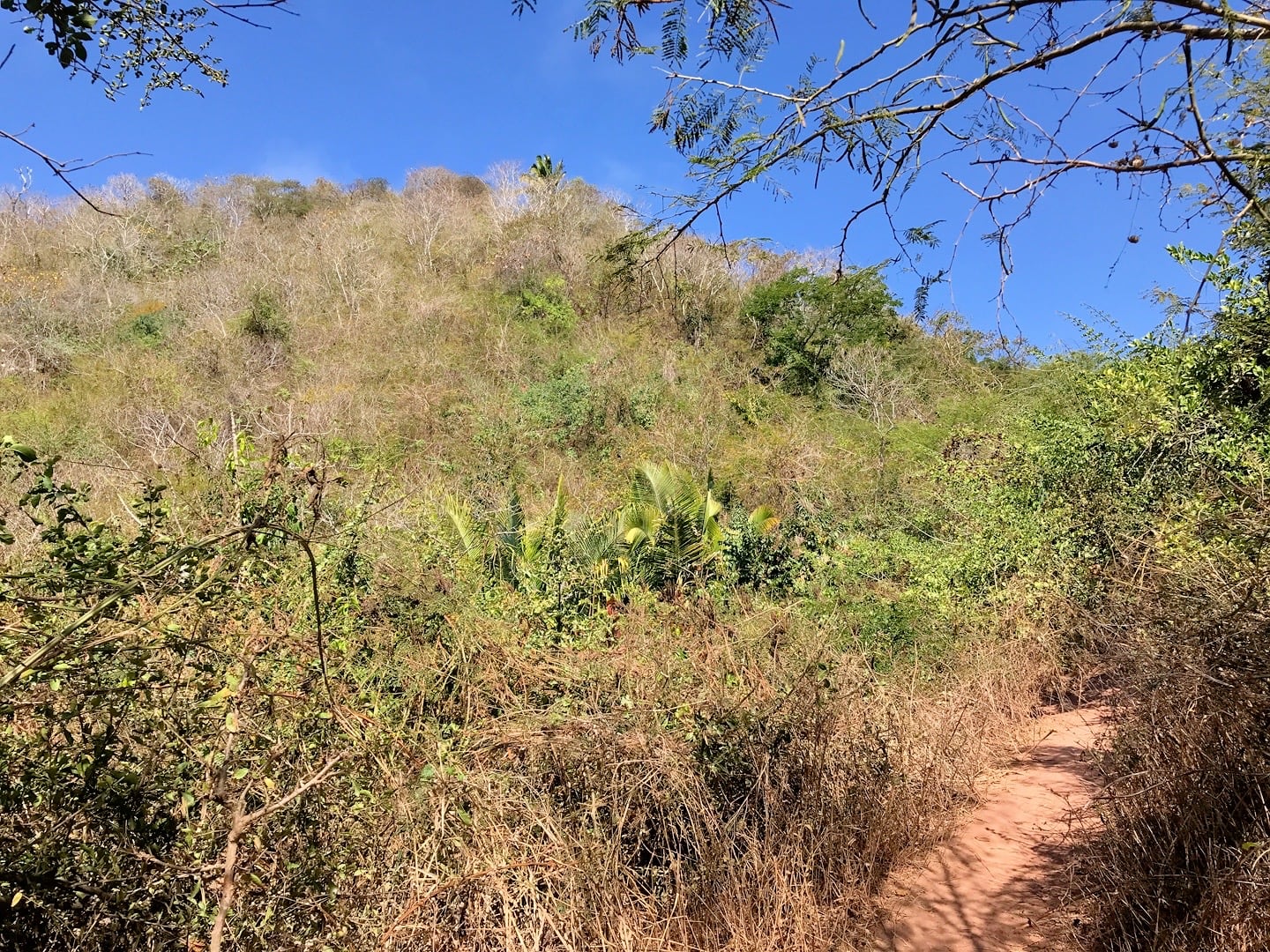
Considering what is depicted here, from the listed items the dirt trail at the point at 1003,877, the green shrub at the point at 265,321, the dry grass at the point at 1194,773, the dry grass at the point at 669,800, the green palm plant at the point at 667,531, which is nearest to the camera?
the dry grass at the point at 1194,773

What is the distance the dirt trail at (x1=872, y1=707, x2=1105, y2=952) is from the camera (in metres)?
3.14

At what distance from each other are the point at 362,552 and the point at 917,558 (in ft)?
21.4

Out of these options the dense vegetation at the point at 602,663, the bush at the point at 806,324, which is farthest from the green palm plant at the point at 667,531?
the bush at the point at 806,324

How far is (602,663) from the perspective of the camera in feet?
12.7

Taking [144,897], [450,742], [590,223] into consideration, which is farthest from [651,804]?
[590,223]

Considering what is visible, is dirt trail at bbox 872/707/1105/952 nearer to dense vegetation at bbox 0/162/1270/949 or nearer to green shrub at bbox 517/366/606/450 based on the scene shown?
dense vegetation at bbox 0/162/1270/949

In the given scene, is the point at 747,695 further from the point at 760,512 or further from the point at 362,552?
the point at 760,512

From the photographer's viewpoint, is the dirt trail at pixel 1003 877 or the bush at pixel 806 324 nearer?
the dirt trail at pixel 1003 877

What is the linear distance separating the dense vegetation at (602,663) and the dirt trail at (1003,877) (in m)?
0.21

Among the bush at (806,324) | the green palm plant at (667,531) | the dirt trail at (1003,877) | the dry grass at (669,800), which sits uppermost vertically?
the bush at (806,324)

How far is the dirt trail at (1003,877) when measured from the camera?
314 centimetres

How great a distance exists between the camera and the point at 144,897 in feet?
6.23

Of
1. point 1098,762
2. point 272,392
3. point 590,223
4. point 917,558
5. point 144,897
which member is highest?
point 590,223

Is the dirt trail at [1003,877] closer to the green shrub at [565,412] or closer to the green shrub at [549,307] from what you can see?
the green shrub at [565,412]
